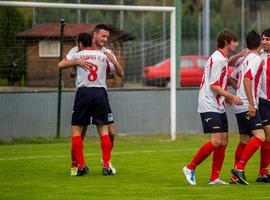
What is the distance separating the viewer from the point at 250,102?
38.0 feet

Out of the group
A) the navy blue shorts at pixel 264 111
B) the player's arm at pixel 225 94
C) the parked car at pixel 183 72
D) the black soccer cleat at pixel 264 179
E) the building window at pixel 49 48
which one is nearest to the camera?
the player's arm at pixel 225 94

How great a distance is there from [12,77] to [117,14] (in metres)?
4.29

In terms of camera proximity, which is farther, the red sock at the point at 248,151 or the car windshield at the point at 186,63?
the car windshield at the point at 186,63

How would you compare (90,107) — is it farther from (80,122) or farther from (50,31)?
(50,31)

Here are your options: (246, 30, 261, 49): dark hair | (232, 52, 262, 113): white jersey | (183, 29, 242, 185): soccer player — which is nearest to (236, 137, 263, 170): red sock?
(183, 29, 242, 185): soccer player

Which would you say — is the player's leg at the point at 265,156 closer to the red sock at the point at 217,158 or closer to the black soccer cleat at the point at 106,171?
the red sock at the point at 217,158

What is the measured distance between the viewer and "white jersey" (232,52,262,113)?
11680 mm

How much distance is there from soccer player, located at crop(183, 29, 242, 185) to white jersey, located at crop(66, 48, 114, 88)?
188 centimetres

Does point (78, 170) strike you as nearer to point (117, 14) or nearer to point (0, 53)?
point (0, 53)

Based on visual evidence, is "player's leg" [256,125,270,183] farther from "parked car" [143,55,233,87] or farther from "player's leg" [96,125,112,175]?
"parked car" [143,55,233,87]

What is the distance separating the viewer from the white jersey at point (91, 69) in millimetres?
12820

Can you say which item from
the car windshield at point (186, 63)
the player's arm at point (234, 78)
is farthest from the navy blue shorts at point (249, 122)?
the car windshield at point (186, 63)

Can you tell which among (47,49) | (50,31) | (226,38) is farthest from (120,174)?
(50,31)

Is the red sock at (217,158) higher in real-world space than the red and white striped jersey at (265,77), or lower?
lower
